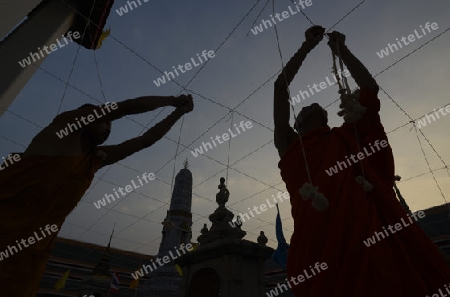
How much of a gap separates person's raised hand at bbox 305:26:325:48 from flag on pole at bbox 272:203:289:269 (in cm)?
877

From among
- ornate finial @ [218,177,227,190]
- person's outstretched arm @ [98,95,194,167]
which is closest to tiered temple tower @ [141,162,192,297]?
ornate finial @ [218,177,227,190]

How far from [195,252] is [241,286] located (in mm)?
1574

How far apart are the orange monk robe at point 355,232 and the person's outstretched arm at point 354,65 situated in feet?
0.72

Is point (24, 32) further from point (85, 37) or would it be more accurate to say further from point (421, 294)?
point (421, 294)

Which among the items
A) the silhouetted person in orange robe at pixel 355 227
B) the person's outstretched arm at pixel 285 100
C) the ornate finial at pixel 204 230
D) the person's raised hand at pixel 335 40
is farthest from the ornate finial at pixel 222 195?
the person's raised hand at pixel 335 40

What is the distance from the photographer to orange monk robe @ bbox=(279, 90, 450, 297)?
38.4 inches

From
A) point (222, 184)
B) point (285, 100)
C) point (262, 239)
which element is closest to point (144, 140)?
point (285, 100)

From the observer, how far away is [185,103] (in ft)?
7.89

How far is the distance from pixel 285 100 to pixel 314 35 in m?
0.58

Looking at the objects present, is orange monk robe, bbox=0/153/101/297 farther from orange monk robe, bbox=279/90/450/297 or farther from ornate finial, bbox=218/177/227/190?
ornate finial, bbox=218/177/227/190

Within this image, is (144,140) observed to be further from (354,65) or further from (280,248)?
(280,248)

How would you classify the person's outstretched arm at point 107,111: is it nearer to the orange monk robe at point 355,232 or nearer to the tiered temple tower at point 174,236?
the orange monk robe at point 355,232

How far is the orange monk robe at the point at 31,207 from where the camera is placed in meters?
1.17

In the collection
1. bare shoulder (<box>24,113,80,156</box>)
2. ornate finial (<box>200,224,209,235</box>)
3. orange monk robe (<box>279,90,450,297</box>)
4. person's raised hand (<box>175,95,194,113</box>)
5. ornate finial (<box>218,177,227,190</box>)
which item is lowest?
orange monk robe (<box>279,90,450,297</box>)
